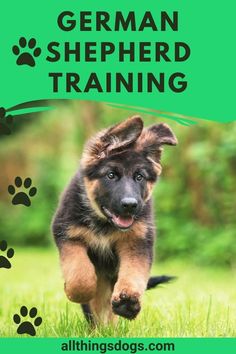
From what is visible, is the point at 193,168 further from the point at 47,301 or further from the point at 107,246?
the point at 107,246

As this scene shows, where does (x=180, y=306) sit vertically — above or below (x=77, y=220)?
below

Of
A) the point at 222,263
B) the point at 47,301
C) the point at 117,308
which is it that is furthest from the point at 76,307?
the point at 222,263

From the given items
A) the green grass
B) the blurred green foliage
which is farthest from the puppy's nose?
the blurred green foliage

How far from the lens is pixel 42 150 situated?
14789 mm

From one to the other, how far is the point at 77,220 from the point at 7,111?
114 cm

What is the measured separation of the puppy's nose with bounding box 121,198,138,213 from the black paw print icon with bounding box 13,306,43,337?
121cm

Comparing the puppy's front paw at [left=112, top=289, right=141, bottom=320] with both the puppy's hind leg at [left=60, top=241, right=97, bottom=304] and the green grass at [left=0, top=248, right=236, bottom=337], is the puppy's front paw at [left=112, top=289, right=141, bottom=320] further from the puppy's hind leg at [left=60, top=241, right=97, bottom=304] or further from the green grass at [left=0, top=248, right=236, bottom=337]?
the green grass at [left=0, top=248, right=236, bottom=337]

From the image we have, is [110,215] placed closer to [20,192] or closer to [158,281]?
[20,192]

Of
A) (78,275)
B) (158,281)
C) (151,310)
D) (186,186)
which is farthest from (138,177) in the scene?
(186,186)

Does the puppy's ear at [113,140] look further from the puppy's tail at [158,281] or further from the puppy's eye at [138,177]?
the puppy's tail at [158,281]

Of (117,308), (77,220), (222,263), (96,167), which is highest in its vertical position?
(96,167)

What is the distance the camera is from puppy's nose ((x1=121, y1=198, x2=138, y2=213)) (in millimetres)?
5695

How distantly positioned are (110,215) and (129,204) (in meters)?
0.32

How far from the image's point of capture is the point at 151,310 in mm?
6730
